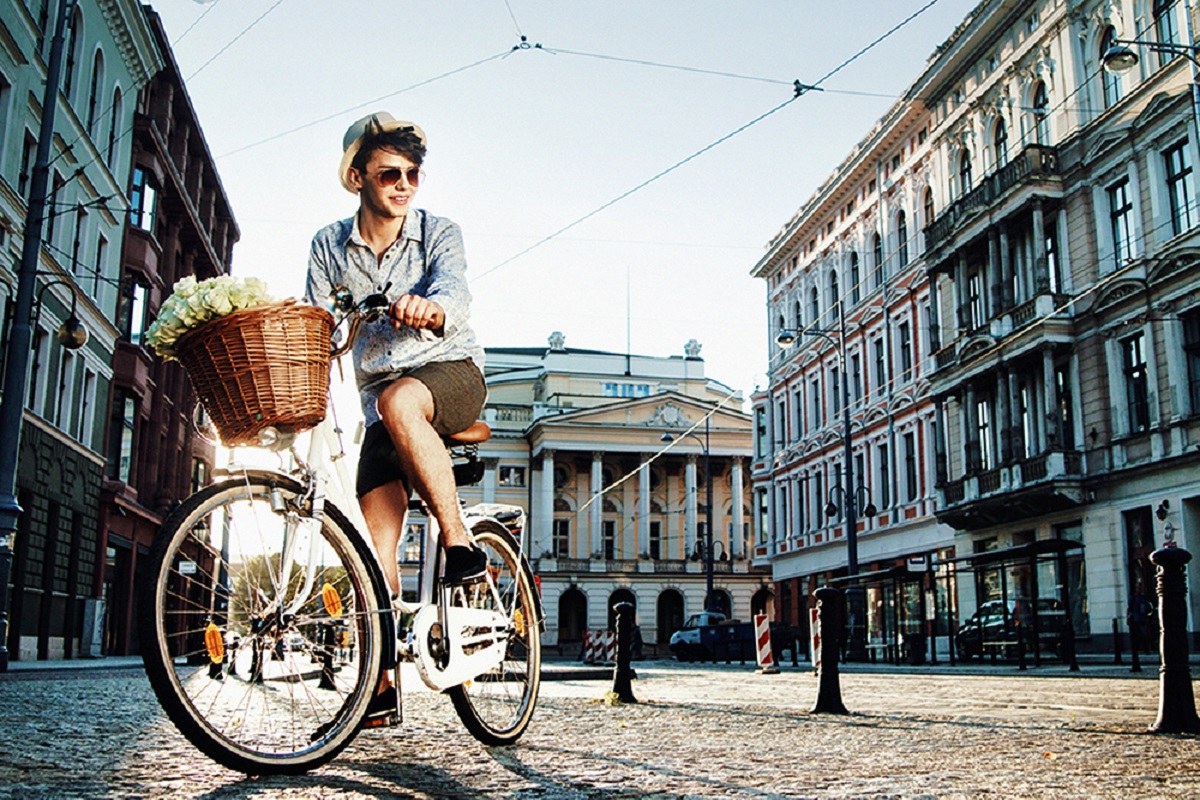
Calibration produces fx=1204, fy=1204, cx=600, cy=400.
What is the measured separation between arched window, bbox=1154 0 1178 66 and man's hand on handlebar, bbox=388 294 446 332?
2483 cm

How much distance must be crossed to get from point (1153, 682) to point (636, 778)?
11998 mm

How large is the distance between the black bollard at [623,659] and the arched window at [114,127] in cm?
2446

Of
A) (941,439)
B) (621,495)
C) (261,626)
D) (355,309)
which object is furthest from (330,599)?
(621,495)

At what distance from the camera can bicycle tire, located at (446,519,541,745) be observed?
423cm

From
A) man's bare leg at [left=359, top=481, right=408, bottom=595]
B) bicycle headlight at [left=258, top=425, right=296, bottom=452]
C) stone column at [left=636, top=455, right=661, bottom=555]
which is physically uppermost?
stone column at [left=636, top=455, right=661, bottom=555]

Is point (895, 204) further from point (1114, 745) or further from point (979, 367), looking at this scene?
point (1114, 745)

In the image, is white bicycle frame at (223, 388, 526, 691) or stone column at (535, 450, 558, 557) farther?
stone column at (535, 450, 558, 557)

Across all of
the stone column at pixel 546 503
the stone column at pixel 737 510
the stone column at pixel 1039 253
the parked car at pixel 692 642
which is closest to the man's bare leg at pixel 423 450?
the stone column at pixel 1039 253

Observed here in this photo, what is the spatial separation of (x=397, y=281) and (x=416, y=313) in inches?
21.8

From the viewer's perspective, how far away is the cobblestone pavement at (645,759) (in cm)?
319

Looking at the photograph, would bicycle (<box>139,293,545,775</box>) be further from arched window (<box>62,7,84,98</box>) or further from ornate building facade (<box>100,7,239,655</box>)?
ornate building facade (<box>100,7,239,655</box>)

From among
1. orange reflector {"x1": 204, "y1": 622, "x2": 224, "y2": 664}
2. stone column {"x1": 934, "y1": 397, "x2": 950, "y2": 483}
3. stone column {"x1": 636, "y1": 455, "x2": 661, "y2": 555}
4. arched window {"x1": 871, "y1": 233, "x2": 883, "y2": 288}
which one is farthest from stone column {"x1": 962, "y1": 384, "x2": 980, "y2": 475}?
stone column {"x1": 636, "y1": 455, "x2": 661, "y2": 555}

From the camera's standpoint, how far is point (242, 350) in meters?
3.21

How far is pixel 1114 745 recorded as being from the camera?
189 inches
